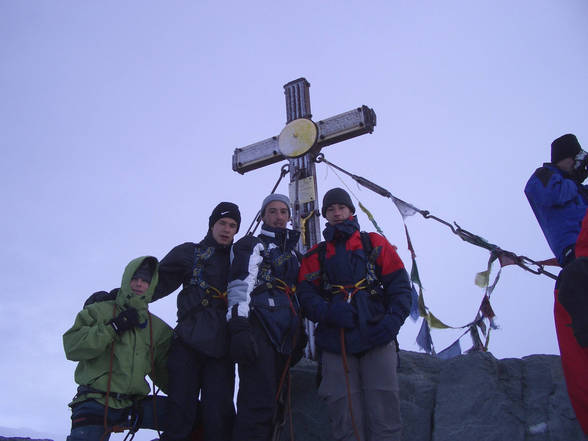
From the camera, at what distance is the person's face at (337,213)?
3910mm

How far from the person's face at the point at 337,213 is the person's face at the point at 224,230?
86cm

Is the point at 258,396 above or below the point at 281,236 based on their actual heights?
below

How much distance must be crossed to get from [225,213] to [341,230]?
1.10 m

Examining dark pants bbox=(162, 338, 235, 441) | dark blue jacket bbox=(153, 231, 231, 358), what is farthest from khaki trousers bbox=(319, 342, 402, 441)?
dark blue jacket bbox=(153, 231, 231, 358)

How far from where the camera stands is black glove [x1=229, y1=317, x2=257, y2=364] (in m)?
3.12

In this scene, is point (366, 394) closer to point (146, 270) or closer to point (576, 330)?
point (576, 330)

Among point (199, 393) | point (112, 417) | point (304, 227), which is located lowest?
point (112, 417)

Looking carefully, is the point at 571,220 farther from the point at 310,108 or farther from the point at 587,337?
the point at 310,108

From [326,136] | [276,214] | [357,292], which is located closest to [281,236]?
[276,214]

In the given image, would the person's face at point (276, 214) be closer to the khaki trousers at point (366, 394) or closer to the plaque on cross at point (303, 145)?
the khaki trousers at point (366, 394)

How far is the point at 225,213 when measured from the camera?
414 cm

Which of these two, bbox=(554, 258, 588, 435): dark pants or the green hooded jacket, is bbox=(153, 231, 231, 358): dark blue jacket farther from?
bbox=(554, 258, 588, 435): dark pants

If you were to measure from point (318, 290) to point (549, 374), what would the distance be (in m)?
2.04

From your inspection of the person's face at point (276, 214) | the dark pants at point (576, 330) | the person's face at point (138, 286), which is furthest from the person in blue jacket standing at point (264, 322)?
the dark pants at point (576, 330)
